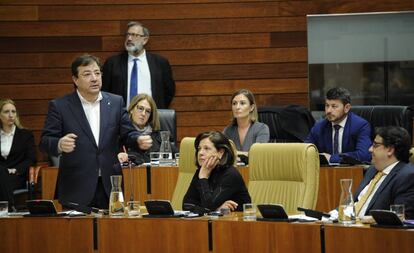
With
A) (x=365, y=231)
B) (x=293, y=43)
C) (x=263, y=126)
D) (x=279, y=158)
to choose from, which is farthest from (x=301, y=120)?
(x=365, y=231)

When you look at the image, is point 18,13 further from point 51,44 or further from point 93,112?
point 93,112

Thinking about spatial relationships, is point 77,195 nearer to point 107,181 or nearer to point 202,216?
point 107,181

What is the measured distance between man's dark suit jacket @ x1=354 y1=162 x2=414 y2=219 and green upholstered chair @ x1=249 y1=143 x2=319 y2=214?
50 cm

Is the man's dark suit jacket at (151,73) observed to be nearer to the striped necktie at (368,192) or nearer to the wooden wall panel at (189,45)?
the wooden wall panel at (189,45)

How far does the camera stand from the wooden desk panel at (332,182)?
6594mm

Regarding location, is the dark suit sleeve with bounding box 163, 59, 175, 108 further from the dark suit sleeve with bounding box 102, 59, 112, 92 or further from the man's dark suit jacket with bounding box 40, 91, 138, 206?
the man's dark suit jacket with bounding box 40, 91, 138, 206

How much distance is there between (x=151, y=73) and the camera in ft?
29.6

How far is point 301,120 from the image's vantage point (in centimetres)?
829

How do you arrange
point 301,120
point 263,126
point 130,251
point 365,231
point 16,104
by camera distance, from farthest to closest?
point 16,104 < point 301,120 < point 263,126 < point 130,251 < point 365,231

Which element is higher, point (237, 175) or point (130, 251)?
point (237, 175)

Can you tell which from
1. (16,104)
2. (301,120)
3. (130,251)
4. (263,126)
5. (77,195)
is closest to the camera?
(130,251)

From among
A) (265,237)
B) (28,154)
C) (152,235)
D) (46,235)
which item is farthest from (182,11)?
(265,237)

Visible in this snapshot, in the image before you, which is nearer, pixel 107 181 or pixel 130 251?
pixel 130 251

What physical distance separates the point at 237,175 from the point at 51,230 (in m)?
1.22
